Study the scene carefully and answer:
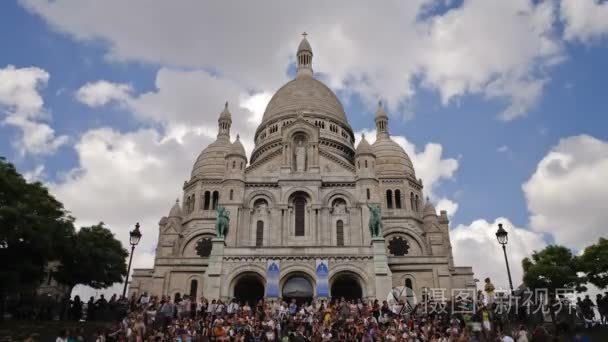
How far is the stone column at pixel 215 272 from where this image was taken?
32469 millimetres

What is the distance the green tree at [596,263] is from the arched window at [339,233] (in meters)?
18.6

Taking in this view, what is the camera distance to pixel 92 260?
1336 inches

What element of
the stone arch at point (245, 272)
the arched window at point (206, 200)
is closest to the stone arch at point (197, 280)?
the stone arch at point (245, 272)

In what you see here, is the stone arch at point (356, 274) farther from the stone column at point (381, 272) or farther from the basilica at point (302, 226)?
the stone column at point (381, 272)

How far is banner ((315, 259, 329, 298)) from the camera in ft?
106

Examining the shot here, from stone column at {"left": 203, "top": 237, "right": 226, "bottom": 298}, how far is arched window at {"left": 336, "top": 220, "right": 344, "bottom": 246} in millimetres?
9097

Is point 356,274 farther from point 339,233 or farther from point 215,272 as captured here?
point 215,272

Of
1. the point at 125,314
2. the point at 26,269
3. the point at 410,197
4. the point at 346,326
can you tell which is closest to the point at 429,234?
the point at 410,197

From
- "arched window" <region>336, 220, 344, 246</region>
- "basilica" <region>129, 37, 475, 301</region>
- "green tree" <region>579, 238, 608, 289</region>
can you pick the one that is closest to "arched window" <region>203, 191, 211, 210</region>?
"basilica" <region>129, 37, 475, 301</region>

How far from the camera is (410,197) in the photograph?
163 feet

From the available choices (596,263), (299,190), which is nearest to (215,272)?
(299,190)

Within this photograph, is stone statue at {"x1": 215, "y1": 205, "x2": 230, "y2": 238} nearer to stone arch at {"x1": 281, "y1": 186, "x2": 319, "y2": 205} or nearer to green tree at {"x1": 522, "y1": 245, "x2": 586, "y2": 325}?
stone arch at {"x1": 281, "y1": 186, "x2": 319, "y2": 205}

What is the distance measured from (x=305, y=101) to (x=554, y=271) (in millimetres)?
32118

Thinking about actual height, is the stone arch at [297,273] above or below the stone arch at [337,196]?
below
